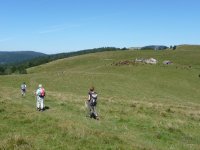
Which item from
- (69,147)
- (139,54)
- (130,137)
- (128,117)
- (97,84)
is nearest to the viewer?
(69,147)

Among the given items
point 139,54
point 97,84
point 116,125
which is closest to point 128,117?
point 116,125

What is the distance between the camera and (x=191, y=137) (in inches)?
730

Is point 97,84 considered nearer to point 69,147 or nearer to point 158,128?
point 158,128

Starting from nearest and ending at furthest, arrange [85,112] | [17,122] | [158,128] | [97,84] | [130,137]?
[130,137], [17,122], [158,128], [85,112], [97,84]

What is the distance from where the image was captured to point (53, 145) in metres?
13.8

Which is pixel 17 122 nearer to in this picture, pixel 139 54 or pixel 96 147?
A: pixel 96 147

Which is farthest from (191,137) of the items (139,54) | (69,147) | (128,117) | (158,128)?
(139,54)

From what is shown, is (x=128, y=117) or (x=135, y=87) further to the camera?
(x=135, y=87)

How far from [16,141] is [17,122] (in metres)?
4.96

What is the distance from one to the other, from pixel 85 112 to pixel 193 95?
183ft

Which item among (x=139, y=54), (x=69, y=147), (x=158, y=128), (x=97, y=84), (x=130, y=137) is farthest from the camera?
(x=139, y=54)

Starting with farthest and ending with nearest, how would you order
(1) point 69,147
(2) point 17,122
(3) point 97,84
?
(3) point 97,84 → (2) point 17,122 → (1) point 69,147

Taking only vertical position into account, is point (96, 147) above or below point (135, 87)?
above

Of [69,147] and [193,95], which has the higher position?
[69,147]
